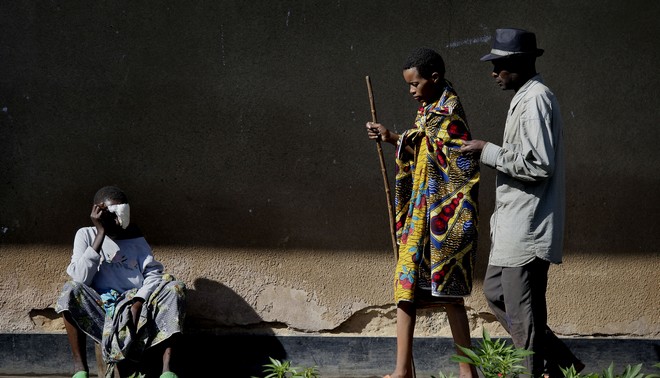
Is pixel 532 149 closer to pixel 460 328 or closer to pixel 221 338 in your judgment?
pixel 460 328

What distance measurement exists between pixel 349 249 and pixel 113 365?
1.50 metres

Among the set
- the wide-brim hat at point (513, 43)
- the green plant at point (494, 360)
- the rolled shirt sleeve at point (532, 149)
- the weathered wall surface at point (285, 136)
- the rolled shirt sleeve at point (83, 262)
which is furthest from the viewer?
the weathered wall surface at point (285, 136)

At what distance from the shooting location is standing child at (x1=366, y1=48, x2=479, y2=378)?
171 inches

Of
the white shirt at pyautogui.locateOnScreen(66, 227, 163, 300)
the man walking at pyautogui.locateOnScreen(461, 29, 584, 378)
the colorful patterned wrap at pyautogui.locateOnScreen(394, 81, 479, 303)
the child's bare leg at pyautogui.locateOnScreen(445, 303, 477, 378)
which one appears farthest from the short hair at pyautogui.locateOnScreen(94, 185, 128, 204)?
the man walking at pyautogui.locateOnScreen(461, 29, 584, 378)

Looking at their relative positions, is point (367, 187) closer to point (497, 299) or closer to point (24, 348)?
point (497, 299)

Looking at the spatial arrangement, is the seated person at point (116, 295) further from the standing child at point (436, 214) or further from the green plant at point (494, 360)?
the green plant at point (494, 360)

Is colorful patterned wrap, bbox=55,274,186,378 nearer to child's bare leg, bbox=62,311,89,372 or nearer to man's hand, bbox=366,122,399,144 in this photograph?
child's bare leg, bbox=62,311,89,372

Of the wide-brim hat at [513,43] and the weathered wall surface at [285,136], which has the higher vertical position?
the wide-brim hat at [513,43]

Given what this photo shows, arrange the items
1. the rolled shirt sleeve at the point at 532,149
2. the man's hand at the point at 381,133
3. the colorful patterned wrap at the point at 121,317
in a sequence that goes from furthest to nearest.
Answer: the colorful patterned wrap at the point at 121,317
the man's hand at the point at 381,133
the rolled shirt sleeve at the point at 532,149

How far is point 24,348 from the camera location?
17.4 feet

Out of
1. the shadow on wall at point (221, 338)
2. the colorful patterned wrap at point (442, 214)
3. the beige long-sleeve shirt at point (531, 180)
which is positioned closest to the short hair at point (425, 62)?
the colorful patterned wrap at point (442, 214)

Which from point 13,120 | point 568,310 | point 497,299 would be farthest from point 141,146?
point 568,310

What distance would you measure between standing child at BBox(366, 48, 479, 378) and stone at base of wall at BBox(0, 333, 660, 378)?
2.99ft

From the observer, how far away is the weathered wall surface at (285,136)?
5.31 meters
